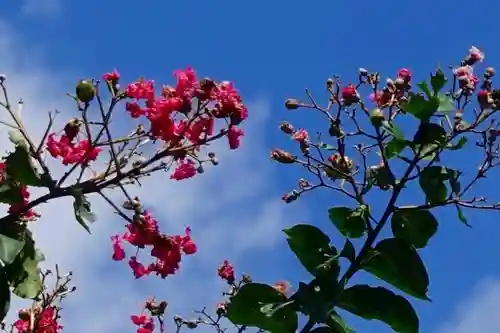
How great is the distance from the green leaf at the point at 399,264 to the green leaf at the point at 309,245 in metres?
0.14

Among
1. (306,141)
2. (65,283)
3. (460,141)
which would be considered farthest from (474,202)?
(65,283)

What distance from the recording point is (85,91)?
109 inches

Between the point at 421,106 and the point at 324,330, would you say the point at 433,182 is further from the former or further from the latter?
the point at 324,330

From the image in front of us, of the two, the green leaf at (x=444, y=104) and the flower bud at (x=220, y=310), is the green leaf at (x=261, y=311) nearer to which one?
the green leaf at (x=444, y=104)

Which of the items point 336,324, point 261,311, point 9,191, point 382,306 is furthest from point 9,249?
point 382,306

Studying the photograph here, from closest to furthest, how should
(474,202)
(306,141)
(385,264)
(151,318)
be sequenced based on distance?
(385,264) < (474,202) < (306,141) < (151,318)

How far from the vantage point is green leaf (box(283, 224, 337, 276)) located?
268 cm

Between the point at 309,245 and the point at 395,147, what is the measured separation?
417mm

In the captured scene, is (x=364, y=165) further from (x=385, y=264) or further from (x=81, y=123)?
(x=81, y=123)

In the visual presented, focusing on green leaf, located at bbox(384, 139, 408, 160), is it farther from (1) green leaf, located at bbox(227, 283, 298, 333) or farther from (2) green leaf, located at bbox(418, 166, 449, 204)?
(1) green leaf, located at bbox(227, 283, 298, 333)

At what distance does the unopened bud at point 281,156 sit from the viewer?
3425mm

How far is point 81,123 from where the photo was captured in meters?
2.88

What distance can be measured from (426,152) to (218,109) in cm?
71

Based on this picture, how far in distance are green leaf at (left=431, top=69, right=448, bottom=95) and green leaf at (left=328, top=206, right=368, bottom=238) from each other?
0.45 metres
